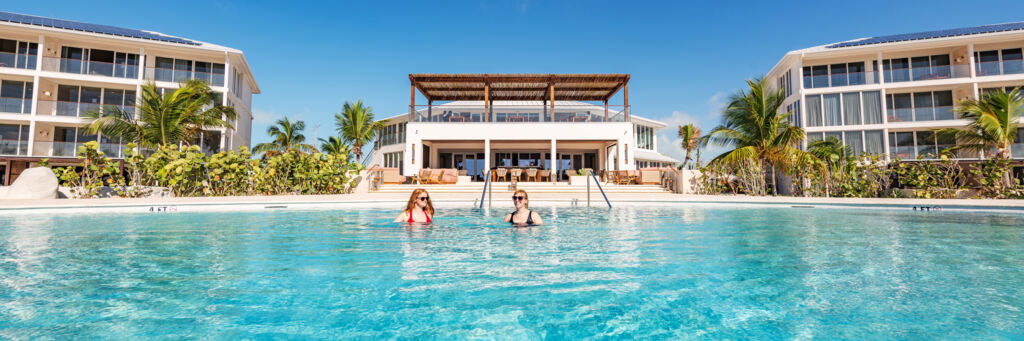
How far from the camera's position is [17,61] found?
1836 centimetres

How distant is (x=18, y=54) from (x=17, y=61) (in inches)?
13.4

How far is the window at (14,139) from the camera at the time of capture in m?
Answer: 17.6

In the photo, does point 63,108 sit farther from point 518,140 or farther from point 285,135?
point 518,140

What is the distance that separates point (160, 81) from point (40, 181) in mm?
9696

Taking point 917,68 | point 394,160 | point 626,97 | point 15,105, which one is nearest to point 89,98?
point 15,105

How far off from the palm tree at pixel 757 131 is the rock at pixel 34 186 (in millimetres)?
21023

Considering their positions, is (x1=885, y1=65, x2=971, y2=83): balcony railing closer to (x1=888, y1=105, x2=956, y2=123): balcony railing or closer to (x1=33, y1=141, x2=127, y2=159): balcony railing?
(x1=888, y1=105, x2=956, y2=123): balcony railing

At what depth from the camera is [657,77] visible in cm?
2881

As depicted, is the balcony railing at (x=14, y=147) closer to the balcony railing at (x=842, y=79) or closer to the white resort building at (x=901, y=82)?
the white resort building at (x=901, y=82)

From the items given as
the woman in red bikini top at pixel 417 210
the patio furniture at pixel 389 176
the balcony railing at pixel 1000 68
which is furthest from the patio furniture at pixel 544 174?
the balcony railing at pixel 1000 68

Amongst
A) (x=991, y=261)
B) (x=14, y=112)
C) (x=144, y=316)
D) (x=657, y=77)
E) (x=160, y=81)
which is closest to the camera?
(x=144, y=316)

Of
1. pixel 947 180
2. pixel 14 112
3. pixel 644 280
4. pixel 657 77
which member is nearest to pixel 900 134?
pixel 947 180

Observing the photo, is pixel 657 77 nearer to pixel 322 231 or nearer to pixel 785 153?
pixel 785 153

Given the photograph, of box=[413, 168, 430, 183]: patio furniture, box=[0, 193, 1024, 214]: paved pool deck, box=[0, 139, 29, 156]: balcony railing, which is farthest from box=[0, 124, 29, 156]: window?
box=[413, 168, 430, 183]: patio furniture
